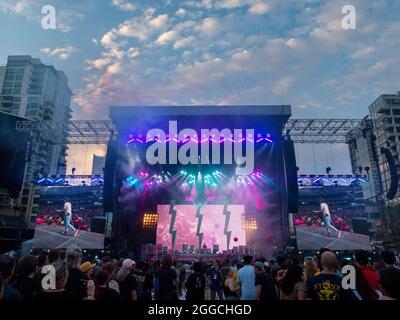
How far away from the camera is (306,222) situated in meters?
21.3

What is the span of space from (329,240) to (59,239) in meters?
19.9

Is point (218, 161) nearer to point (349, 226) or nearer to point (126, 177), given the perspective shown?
point (126, 177)

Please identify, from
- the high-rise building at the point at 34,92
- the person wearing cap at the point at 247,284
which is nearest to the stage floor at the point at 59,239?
the person wearing cap at the point at 247,284

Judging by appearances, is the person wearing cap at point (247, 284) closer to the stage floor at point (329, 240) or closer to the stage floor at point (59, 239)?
the stage floor at point (329, 240)

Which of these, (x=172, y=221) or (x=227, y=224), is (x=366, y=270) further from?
(x=172, y=221)

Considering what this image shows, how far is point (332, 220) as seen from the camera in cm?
2128

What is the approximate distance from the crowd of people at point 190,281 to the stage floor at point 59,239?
16.5 metres

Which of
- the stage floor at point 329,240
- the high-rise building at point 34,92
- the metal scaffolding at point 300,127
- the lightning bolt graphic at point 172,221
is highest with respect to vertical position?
the high-rise building at point 34,92

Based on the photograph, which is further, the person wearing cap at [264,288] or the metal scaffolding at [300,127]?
the metal scaffolding at [300,127]

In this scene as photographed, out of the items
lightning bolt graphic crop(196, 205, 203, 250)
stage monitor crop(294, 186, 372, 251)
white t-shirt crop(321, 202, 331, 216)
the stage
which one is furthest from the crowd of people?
white t-shirt crop(321, 202, 331, 216)

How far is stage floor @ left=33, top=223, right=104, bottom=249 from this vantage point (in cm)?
2005

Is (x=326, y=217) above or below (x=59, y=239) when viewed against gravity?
above

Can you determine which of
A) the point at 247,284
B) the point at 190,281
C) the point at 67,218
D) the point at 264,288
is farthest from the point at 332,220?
the point at 67,218

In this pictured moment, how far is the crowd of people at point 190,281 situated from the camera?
8.79ft
